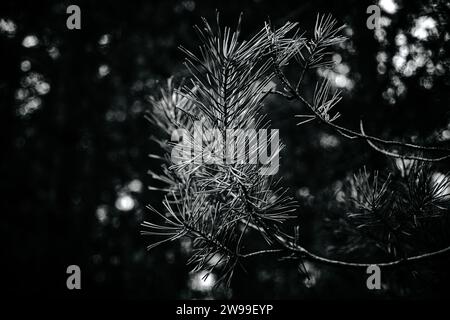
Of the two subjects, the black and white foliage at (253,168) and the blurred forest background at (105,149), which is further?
the blurred forest background at (105,149)

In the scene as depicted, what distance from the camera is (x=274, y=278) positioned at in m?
2.89

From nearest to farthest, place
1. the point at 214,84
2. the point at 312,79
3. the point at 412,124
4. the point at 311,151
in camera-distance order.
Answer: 1. the point at 214,84
2. the point at 412,124
3. the point at 312,79
4. the point at 311,151

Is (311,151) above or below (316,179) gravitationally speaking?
above

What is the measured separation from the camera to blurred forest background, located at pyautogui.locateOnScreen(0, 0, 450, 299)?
8.71ft

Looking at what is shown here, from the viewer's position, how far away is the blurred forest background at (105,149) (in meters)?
2.65

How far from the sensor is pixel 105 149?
3492 mm

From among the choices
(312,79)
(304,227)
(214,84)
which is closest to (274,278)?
(304,227)

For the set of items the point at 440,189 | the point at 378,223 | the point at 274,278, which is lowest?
the point at 274,278

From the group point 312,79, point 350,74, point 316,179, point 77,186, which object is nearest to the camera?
point 350,74

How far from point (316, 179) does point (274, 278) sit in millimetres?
1018

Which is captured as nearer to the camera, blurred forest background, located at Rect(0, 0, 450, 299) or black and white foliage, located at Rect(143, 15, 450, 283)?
black and white foliage, located at Rect(143, 15, 450, 283)

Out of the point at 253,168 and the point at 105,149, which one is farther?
the point at 105,149

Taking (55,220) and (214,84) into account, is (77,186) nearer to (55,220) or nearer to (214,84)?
(55,220)

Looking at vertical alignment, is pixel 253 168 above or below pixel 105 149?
below
